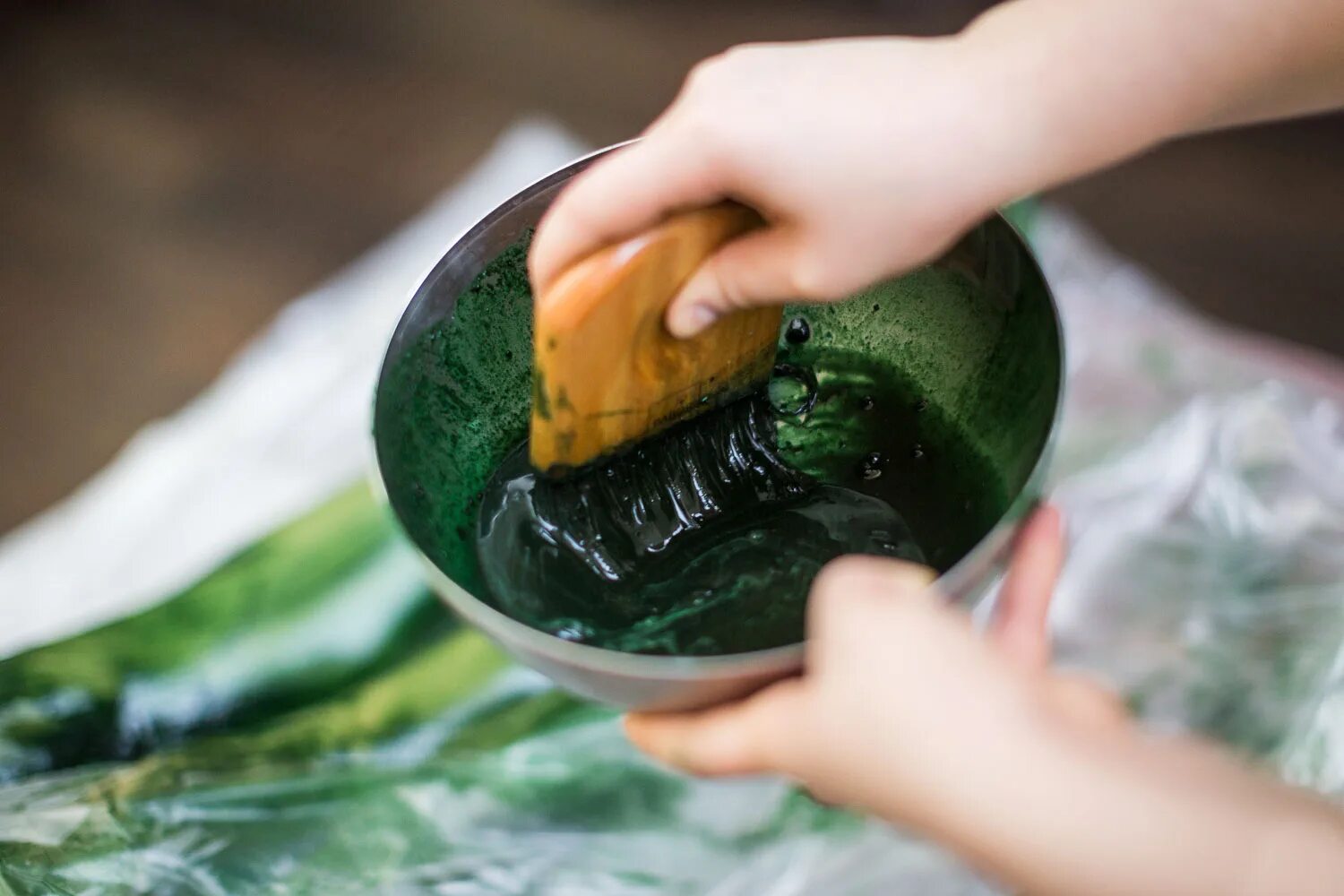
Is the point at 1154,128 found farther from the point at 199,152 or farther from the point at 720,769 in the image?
the point at 199,152

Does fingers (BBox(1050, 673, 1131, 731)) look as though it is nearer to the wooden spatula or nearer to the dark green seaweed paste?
the dark green seaweed paste

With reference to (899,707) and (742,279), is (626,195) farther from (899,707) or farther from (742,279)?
(899,707)

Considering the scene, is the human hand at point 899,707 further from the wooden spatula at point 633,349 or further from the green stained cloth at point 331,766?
the green stained cloth at point 331,766

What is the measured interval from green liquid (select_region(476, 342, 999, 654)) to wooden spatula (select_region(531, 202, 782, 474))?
0.05 ft

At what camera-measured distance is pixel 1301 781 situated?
1.97 feet

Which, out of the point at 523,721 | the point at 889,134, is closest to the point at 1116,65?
the point at 889,134

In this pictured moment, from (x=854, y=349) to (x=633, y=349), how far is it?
0.13 metres

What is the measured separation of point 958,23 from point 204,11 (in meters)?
0.76

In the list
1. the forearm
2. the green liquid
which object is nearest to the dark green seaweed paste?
the green liquid

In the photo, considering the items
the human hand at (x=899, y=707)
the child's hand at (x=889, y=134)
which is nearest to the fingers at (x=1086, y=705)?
the human hand at (x=899, y=707)

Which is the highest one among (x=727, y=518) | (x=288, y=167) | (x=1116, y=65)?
(x=288, y=167)

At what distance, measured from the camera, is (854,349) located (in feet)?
1.70

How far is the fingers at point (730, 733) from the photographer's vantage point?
1.21ft

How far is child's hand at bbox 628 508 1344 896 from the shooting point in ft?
1.05
